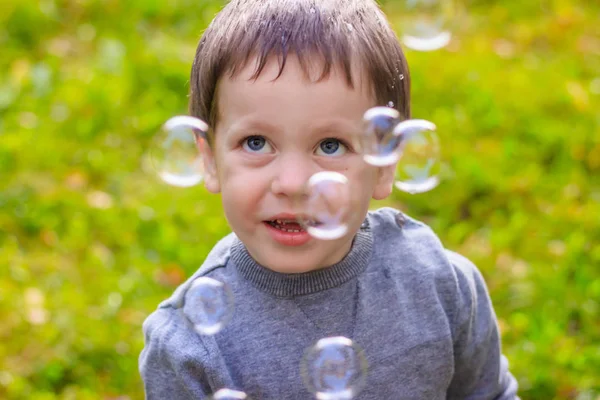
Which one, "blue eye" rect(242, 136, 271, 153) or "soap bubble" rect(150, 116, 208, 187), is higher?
"blue eye" rect(242, 136, 271, 153)

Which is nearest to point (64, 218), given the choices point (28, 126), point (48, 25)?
point (28, 126)

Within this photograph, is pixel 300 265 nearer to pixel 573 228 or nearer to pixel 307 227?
pixel 307 227

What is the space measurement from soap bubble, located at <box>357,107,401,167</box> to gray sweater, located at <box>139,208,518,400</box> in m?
0.22

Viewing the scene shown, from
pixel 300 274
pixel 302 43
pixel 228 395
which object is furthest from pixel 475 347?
pixel 302 43

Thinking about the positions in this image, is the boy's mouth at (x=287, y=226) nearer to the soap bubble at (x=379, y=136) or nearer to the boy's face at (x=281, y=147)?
the boy's face at (x=281, y=147)

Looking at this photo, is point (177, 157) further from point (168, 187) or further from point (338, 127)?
point (168, 187)

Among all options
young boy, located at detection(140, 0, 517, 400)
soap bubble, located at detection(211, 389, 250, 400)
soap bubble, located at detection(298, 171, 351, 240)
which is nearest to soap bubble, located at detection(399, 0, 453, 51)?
young boy, located at detection(140, 0, 517, 400)

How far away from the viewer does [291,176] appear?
1502mm

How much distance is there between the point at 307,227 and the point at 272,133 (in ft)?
0.58

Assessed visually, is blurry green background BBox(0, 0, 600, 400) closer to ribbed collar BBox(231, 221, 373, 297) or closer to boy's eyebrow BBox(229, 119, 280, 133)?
ribbed collar BBox(231, 221, 373, 297)

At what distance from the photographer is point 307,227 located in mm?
1567

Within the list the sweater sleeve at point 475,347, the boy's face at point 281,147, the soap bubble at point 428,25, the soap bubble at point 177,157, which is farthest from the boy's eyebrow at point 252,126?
the soap bubble at point 428,25

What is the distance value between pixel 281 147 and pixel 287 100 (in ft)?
0.27

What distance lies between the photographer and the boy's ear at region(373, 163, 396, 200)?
5.65ft
